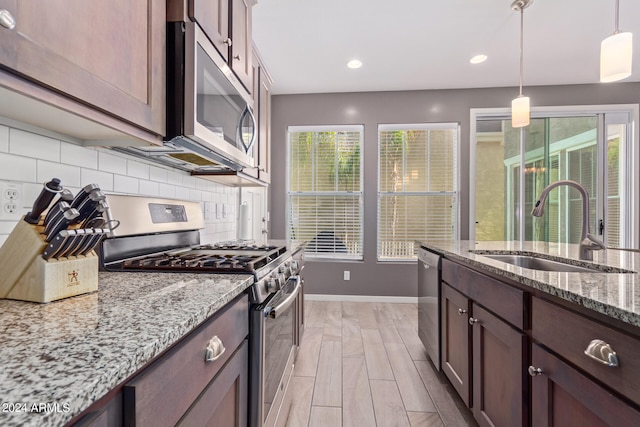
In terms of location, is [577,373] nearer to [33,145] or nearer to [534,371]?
[534,371]

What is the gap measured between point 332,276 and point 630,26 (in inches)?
143

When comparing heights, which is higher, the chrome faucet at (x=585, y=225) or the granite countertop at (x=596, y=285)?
the chrome faucet at (x=585, y=225)

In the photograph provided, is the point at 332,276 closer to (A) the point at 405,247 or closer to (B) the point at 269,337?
(A) the point at 405,247

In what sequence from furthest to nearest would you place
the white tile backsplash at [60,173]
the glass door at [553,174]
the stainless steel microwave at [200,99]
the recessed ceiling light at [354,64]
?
the glass door at [553,174] < the recessed ceiling light at [354,64] < the stainless steel microwave at [200,99] < the white tile backsplash at [60,173]

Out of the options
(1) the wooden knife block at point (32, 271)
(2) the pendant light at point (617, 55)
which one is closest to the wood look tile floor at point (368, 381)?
(1) the wooden knife block at point (32, 271)

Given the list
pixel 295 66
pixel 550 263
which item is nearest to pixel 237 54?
pixel 295 66

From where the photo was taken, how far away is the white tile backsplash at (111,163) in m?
1.25

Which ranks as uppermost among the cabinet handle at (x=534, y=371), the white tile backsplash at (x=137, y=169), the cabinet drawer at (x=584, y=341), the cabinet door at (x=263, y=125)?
the cabinet door at (x=263, y=125)

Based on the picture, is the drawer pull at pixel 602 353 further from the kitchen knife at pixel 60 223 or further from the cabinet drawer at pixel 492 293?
the kitchen knife at pixel 60 223

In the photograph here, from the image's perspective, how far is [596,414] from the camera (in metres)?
0.78

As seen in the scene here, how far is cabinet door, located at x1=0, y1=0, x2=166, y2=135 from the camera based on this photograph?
613 mm

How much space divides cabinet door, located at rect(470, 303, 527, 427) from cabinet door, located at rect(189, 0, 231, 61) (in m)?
1.67

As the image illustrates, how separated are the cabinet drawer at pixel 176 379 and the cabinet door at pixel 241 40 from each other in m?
1.30

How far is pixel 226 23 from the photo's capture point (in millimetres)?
1492
